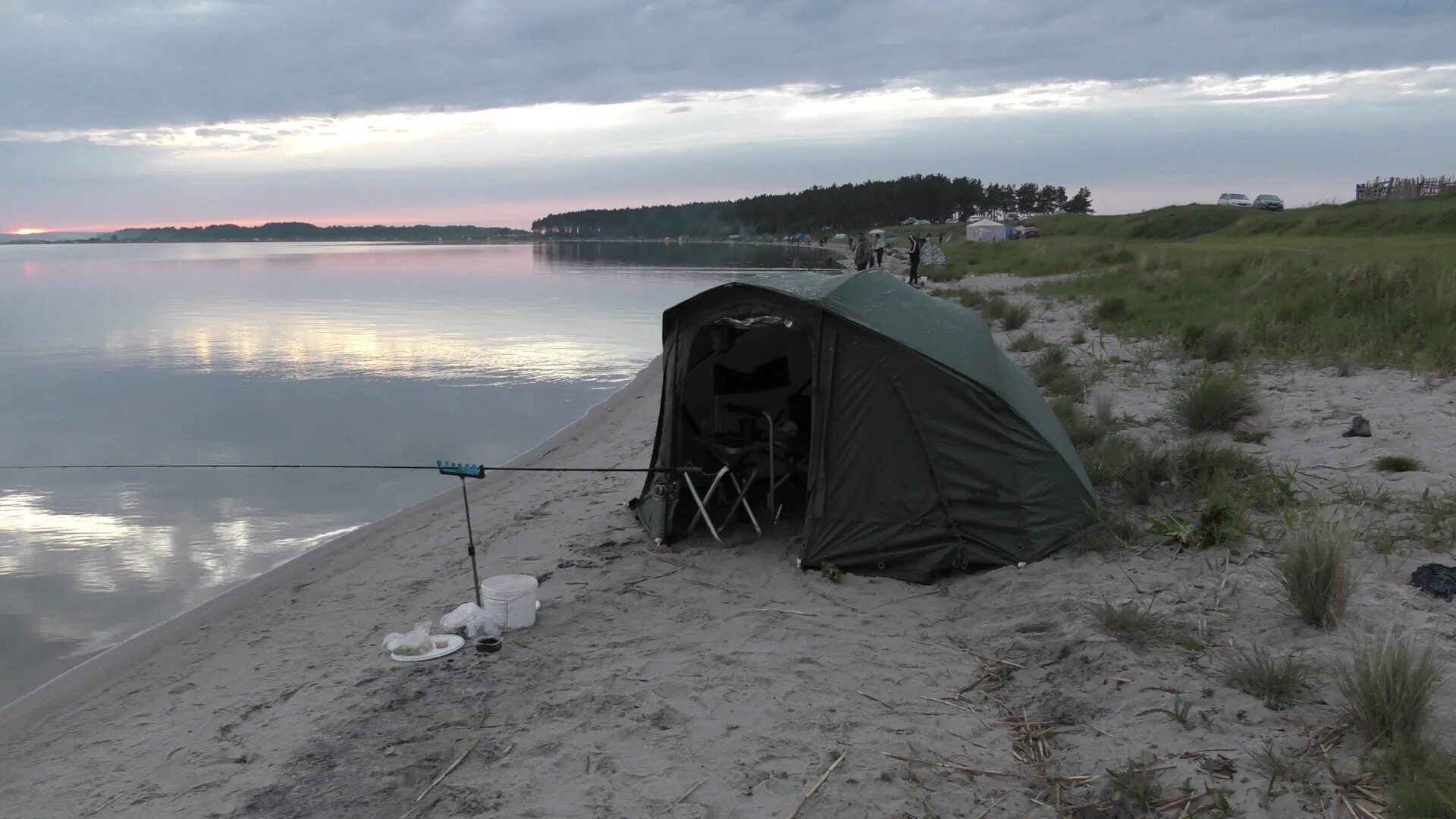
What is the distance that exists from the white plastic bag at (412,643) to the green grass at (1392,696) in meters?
4.68

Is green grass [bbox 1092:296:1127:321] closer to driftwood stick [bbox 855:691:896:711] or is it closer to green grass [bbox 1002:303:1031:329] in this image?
green grass [bbox 1002:303:1031:329]

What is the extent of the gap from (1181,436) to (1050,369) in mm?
3543

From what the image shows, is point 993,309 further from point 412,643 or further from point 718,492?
point 412,643

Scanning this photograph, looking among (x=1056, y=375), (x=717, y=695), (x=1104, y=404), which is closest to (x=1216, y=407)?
(x=1104, y=404)

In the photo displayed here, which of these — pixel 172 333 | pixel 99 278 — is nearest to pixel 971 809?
pixel 172 333

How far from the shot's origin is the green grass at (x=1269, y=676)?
13.4 feet

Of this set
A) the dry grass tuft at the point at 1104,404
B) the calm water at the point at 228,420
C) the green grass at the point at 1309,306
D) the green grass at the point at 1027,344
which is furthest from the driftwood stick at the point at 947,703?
the green grass at the point at 1027,344

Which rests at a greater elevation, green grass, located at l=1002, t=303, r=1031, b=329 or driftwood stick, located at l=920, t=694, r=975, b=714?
green grass, located at l=1002, t=303, r=1031, b=329

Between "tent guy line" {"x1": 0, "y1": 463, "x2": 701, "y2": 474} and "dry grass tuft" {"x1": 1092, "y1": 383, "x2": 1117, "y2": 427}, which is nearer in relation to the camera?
"tent guy line" {"x1": 0, "y1": 463, "x2": 701, "y2": 474}

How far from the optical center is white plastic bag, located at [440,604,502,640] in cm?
573

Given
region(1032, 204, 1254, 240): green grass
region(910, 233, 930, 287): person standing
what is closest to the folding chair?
region(910, 233, 930, 287): person standing

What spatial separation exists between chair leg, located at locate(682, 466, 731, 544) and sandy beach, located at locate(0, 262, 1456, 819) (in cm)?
21

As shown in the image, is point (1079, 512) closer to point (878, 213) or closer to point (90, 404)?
point (90, 404)

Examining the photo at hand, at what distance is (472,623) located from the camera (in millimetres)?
5750
